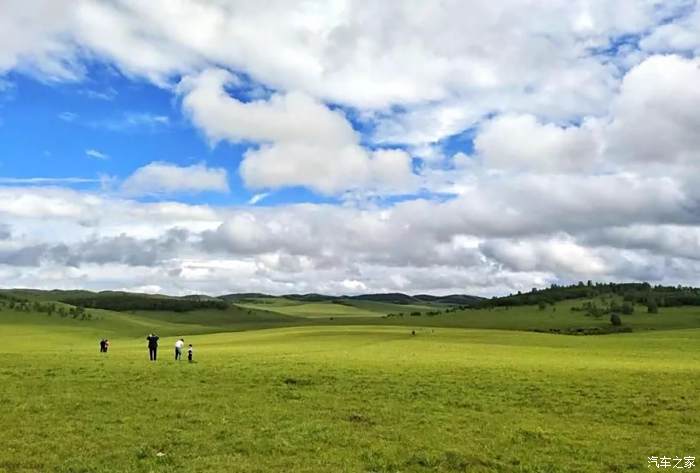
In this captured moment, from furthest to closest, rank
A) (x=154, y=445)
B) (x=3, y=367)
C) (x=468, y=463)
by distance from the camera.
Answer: (x=3, y=367), (x=154, y=445), (x=468, y=463)

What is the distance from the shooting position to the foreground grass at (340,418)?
65.3 feet

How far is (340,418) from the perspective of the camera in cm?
2652

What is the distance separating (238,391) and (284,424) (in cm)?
903

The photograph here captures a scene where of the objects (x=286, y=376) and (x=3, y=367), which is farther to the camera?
(x=3, y=367)

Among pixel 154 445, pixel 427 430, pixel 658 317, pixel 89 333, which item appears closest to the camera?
pixel 154 445

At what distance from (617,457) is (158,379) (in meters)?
26.4

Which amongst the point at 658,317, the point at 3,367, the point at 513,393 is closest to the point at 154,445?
the point at 513,393

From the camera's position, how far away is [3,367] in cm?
4197

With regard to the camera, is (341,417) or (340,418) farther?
(341,417)

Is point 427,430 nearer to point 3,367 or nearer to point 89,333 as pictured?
point 3,367

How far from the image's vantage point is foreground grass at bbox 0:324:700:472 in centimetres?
1991

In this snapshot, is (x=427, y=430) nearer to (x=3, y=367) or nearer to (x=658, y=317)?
(x=3, y=367)

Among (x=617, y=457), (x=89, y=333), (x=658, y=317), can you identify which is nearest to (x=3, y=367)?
(x=617, y=457)

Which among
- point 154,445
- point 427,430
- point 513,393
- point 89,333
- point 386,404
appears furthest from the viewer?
point 89,333
